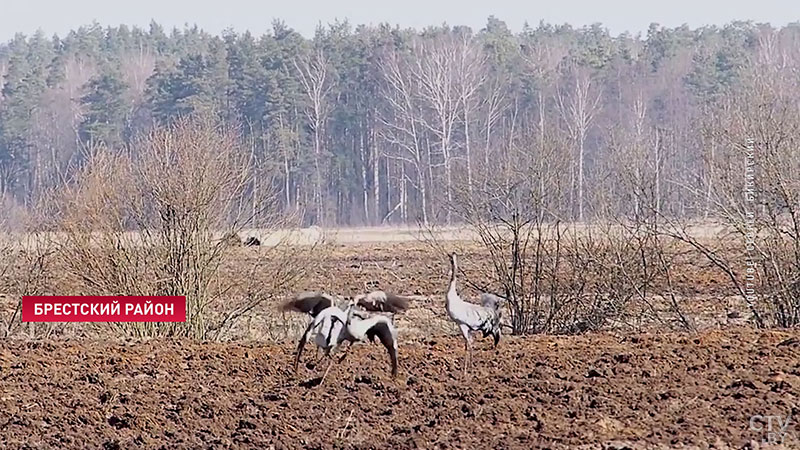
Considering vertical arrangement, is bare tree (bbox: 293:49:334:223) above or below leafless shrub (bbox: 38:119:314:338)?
above

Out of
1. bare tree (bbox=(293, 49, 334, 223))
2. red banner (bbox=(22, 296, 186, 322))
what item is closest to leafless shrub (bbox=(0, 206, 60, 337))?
red banner (bbox=(22, 296, 186, 322))

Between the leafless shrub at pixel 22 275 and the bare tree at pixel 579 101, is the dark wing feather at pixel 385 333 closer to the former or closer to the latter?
the leafless shrub at pixel 22 275

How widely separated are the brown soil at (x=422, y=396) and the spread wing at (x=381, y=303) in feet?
2.13

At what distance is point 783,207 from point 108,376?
9.47 metres

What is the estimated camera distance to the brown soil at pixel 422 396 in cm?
937

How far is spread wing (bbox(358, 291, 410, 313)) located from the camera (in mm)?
11516

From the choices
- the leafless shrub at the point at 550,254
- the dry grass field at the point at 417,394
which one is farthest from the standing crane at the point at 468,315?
the leafless shrub at the point at 550,254

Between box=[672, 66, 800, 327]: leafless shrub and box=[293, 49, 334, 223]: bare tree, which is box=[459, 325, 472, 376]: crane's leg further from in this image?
box=[293, 49, 334, 223]: bare tree

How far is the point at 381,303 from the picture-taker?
457 inches

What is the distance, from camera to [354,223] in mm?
69062

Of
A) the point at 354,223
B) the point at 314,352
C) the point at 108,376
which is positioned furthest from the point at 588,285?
the point at 354,223

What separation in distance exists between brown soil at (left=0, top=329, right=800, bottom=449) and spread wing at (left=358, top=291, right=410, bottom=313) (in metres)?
0.65

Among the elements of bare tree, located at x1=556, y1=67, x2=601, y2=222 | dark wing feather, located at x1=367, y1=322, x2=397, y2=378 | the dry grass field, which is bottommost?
the dry grass field

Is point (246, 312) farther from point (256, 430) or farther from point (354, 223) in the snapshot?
point (354, 223)
